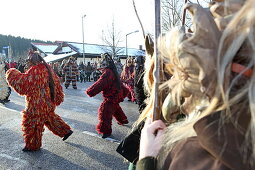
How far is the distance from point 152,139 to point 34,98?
3.51 m

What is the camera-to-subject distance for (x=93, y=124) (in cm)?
650

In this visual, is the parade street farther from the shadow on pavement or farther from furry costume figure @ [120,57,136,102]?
furry costume figure @ [120,57,136,102]

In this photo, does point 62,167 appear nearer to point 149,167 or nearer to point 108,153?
point 108,153

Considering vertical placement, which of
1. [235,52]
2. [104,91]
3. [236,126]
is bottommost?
[104,91]

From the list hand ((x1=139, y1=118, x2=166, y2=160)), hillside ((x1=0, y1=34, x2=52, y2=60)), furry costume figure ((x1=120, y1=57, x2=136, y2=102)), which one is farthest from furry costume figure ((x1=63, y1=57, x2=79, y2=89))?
hillside ((x1=0, y1=34, x2=52, y2=60))

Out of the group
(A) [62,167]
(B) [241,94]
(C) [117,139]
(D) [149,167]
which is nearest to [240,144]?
(B) [241,94]

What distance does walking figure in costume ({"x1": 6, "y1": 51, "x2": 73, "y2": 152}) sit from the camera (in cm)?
423

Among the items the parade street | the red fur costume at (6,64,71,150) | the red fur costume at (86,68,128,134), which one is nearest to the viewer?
the parade street

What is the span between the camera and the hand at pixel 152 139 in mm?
1194

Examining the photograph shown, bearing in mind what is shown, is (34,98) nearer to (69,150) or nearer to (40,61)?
(40,61)

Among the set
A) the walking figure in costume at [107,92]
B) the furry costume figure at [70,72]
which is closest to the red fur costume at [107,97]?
the walking figure in costume at [107,92]

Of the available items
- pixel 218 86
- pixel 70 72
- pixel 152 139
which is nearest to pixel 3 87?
pixel 70 72

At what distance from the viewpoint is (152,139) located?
1205 millimetres

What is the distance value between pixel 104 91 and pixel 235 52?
15.1 feet
